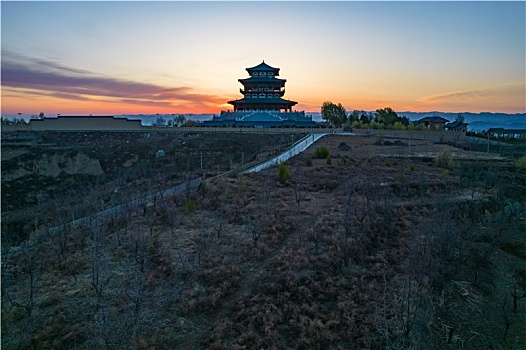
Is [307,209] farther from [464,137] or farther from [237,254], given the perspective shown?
[464,137]

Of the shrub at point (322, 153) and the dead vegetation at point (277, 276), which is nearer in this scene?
the dead vegetation at point (277, 276)

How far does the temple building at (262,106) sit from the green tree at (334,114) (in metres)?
8.97

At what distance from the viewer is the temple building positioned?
181ft

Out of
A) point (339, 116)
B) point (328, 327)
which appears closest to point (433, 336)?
point (328, 327)

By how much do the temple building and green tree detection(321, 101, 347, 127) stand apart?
897 cm

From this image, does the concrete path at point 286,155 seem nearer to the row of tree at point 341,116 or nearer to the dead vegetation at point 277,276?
the dead vegetation at point 277,276

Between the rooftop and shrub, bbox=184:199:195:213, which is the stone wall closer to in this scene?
the rooftop

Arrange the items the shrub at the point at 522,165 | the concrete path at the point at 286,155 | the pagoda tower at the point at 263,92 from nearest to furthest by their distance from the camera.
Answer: the shrub at the point at 522,165
the concrete path at the point at 286,155
the pagoda tower at the point at 263,92

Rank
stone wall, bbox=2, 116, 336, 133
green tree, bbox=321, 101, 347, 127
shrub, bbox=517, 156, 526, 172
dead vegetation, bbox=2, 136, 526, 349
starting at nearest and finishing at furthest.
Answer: dead vegetation, bbox=2, 136, 526, 349, shrub, bbox=517, 156, 526, 172, stone wall, bbox=2, 116, 336, 133, green tree, bbox=321, 101, 347, 127

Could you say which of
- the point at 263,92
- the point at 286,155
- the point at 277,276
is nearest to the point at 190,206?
the point at 277,276

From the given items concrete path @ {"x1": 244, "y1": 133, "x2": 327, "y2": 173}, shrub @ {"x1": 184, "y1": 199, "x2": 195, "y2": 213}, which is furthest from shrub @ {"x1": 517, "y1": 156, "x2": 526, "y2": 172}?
shrub @ {"x1": 184, "y1": 199, "x2": 195, "y2": 213}

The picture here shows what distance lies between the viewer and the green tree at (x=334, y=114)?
218 ft

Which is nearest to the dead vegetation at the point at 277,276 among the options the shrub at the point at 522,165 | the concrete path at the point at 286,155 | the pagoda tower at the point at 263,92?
the shrub at the point at 522,165

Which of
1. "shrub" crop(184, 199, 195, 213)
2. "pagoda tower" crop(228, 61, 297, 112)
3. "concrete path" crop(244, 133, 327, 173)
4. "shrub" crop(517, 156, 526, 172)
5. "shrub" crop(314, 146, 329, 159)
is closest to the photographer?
"shrub" crop(184, 199, 195, 213)
